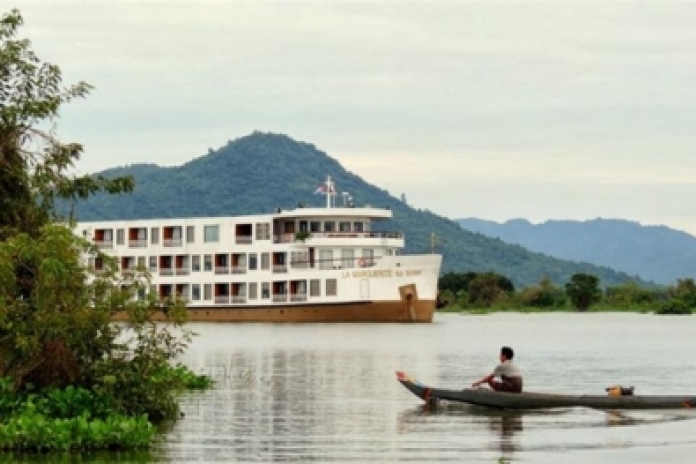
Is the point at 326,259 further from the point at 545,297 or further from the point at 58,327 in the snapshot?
the point at 58,327

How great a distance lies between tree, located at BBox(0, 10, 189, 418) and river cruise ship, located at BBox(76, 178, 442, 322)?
6058 centimetres

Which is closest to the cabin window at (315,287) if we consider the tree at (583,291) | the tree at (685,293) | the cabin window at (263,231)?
the cabin window at (263,231)

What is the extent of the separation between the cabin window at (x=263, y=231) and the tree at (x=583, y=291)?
1367 inches

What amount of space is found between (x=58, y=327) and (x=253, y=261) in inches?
2775

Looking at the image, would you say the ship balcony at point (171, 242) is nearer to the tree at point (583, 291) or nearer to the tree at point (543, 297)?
the tree at point (583, 291)

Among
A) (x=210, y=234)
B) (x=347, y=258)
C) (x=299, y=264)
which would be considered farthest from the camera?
(x=210, y=234)

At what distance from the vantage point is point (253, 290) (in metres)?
95.3

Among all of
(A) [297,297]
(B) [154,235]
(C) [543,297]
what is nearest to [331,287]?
(A) [297,297]

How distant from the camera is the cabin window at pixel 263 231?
93750 millimetres

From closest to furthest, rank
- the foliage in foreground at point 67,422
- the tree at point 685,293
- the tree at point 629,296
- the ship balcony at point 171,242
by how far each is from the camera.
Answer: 1. the foliage in foreground at point 67,422
2. the ship balcony at point 171,242
3. the tree at point 685,293
4. the tree at point 629,296

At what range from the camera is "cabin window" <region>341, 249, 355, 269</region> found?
296 feet

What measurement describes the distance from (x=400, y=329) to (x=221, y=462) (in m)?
57.7

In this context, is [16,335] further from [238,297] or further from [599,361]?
[238,297]

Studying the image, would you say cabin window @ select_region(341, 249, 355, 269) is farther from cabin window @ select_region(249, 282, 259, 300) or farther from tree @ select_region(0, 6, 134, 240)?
tree @ select_region(0, 6, 134, 240)
